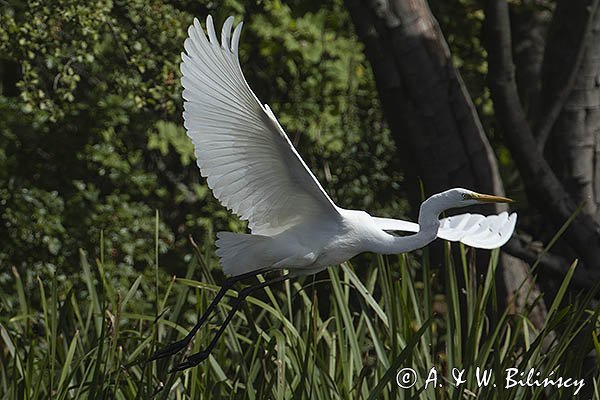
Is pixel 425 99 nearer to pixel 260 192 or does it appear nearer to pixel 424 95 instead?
pixel 424 95

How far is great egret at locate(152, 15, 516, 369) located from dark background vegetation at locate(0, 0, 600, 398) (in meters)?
0.79

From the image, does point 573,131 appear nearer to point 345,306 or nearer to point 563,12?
point 563,12

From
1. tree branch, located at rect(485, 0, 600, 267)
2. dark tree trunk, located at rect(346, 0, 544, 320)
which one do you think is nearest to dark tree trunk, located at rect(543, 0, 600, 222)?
tree branch, located at rect(485, 0, 600, 267)

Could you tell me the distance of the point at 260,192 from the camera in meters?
2.92

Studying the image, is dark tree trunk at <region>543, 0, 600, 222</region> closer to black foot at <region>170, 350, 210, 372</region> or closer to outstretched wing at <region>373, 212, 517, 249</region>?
outstretched wing at <region>373, 212, 517, 249</region>

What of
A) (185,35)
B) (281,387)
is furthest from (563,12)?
(281,387)

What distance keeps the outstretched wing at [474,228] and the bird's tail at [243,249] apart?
1.27ft

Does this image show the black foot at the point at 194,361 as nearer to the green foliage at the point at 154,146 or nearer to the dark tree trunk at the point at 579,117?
the green foliage at the point at 154,146

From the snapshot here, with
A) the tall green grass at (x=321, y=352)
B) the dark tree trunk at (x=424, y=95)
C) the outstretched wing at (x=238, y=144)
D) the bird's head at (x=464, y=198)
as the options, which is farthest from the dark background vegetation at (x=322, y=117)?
the outstretched wing at (x=238, y=144)

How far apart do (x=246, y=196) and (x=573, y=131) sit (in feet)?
7.19

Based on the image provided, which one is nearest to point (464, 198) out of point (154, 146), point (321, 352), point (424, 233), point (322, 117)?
point (424, 233)

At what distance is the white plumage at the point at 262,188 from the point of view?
2.66 metres

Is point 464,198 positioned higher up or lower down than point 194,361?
higher up

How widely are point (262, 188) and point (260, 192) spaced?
0.05ft
